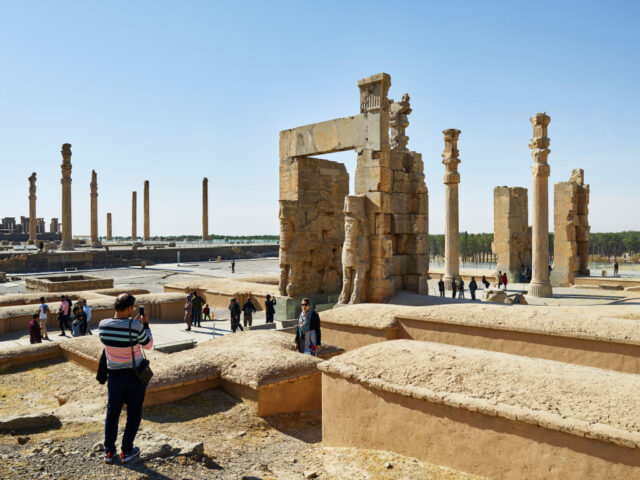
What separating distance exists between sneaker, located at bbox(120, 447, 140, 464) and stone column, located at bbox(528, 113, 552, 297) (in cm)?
1686

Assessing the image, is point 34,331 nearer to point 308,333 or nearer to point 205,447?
point 308,333

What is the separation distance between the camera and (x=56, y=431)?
195 inches

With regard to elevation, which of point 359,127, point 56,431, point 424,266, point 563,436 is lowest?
point 56,431

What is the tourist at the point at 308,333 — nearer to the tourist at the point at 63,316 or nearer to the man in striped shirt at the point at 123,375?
the man in striped shirt at the point at 123,375

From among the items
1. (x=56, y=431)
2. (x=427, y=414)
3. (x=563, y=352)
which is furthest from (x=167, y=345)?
(x=563, y=352)

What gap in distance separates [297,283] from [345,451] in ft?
29.7

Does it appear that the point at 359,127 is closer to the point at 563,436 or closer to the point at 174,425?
the point at 174,425

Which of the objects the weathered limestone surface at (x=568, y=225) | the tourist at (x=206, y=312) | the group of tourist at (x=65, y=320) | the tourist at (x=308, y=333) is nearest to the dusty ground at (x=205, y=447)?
the tourist at (x=308, y=333)

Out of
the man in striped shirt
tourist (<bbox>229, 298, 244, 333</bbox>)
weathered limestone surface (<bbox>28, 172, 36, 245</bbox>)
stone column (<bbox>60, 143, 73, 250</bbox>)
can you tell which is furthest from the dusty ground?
weathered limestone surface (<bbox>28, 172, 36, 245</bbox>)

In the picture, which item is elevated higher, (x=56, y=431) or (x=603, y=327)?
(x=603, y=327)

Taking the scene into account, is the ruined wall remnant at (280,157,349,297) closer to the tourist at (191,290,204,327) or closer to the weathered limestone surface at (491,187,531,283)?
the tourist at (191,290,204,327)

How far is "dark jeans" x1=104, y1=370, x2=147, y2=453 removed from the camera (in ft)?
13.3

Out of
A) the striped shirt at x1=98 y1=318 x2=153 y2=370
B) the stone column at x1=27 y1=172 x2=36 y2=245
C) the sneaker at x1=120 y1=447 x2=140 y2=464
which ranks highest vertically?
the stone column at x1=27 y1=172 x2=36 y2=245

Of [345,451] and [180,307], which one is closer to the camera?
[345,451]
